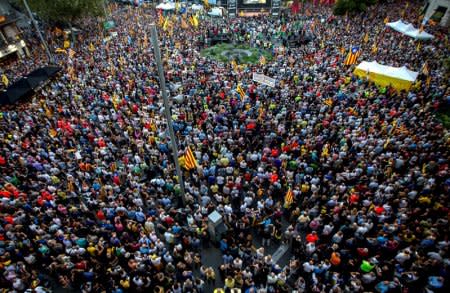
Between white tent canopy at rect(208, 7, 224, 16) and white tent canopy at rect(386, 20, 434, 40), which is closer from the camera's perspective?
white tent canopy at rect(386, 20, 434, 40)

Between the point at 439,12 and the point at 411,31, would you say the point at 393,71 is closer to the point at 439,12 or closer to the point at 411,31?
the point at 411,31

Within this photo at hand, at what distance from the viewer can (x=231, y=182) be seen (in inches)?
475

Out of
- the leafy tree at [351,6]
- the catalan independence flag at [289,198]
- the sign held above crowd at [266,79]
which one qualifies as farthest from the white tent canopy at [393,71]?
the leafy tree at [351,6]

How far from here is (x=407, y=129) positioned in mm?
14516

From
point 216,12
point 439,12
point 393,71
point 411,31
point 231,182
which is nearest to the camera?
point 231,182

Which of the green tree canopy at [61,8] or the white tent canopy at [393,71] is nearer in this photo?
the white tent canopy at [393,71]

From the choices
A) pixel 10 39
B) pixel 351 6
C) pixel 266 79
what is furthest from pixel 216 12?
pixel 10 39

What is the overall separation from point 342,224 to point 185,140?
28.7 feet

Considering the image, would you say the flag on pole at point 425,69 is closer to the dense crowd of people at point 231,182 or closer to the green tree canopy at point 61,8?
the dense crowd of people at point 231,182

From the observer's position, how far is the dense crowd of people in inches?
364

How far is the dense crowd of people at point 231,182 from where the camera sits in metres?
9.23

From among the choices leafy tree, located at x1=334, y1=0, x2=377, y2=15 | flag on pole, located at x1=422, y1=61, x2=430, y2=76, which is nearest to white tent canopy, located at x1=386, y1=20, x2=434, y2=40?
leafy tree, located at x1=334, y1=0, x2=377, y2=15

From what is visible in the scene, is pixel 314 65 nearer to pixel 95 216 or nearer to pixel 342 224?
pixel 342 224

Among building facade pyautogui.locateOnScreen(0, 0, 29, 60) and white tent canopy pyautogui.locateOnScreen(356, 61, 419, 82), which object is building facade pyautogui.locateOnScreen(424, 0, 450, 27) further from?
building facade pyautogui.locateOnScreen(0, 0, 29, 60)
